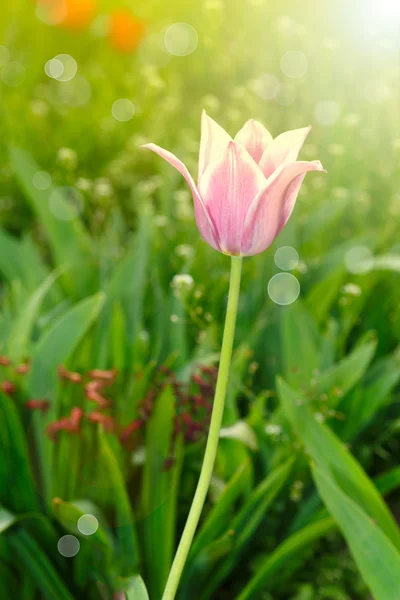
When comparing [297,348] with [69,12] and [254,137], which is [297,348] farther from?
[69,12]

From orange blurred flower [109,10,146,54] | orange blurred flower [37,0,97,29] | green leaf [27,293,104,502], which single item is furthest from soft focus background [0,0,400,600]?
orange blurred flower [37,0,97,29]

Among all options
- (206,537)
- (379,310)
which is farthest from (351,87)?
(206,537)

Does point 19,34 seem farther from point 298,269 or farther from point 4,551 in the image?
point 4,551

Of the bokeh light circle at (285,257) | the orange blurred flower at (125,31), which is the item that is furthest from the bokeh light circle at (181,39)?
the bokeh light circle at (285,257)

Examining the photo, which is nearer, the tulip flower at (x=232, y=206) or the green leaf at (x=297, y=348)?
the tulip flower at (x=232, y=206)

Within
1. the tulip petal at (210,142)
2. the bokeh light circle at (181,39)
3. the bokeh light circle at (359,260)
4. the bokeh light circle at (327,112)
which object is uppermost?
the bokeh light circle at (181,39)

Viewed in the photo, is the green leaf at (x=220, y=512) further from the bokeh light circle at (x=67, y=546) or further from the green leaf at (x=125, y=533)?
the bokeh light circle at (x=67, y=546)
